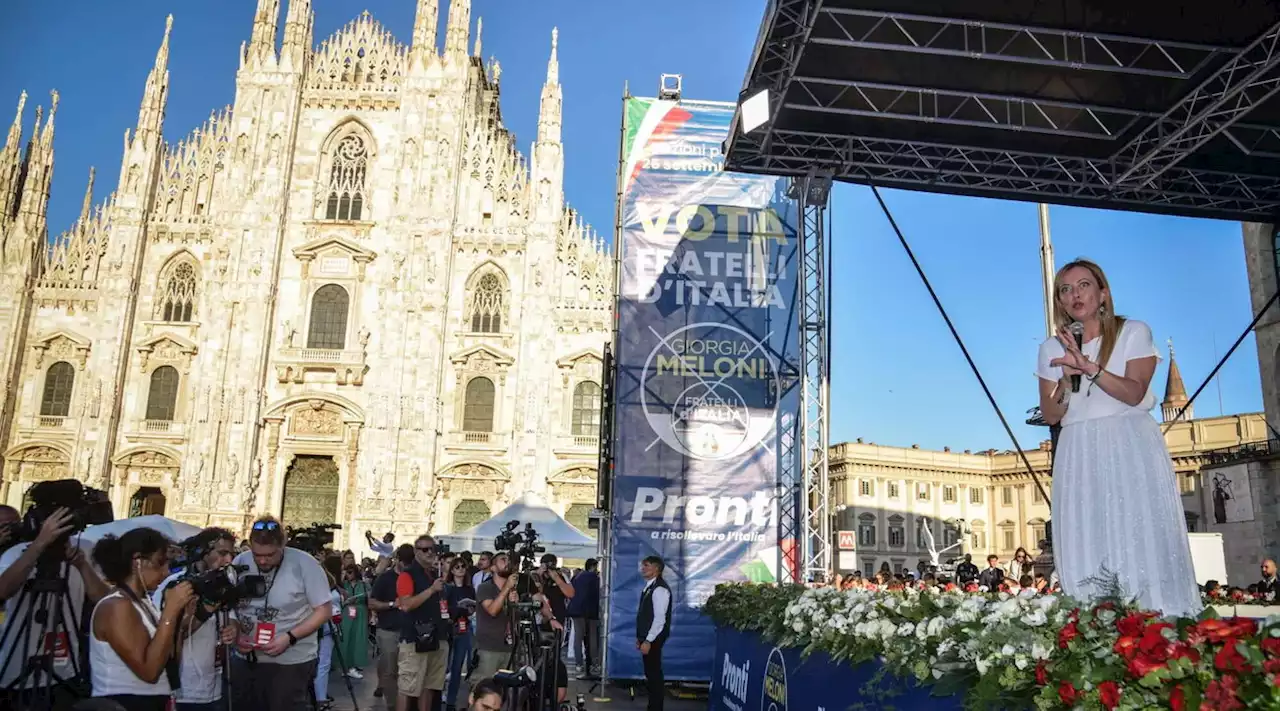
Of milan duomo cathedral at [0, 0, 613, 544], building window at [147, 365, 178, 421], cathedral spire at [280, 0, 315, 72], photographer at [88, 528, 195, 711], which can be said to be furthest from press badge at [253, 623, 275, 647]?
cathedral spire at [280, 0, 315, 72]

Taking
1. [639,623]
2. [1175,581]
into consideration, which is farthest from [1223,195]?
[1175,581]

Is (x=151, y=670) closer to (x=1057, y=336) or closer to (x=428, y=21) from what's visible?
(x=1057, y=336)

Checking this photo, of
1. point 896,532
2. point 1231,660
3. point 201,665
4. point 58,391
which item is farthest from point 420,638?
point 896,532

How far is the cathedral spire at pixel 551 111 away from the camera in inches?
1212

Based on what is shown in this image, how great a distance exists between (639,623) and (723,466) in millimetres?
3216

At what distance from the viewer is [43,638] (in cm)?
439

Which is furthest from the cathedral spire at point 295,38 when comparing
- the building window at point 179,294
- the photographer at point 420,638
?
the photographer at point 420,638

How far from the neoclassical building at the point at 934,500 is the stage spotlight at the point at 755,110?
171 ft

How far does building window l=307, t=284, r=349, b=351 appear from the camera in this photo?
30.5 meters

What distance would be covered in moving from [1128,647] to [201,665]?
4.60 meters

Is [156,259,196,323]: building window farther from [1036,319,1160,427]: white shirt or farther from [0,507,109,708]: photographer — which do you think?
[1036,319,1160,427]: white shirt

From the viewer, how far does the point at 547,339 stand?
1149 inches

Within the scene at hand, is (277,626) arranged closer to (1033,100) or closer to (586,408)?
(1033,100)

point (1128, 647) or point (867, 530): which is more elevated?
point (867, 530)
